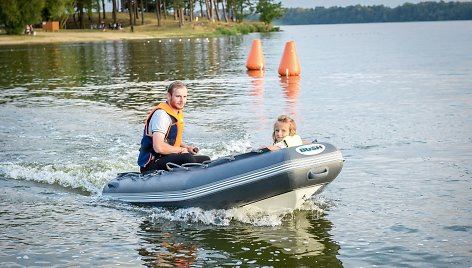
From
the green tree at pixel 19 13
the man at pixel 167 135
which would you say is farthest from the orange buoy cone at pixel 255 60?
the green tree at pixel 19 13

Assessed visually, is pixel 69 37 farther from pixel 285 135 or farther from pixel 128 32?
pixel 285 135

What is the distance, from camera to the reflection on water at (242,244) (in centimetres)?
701

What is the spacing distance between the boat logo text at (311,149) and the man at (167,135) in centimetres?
151

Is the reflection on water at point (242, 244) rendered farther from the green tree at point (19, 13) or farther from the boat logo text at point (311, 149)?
the green tree at point (19, 13)

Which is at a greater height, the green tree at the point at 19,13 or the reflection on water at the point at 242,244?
the green tree at the point at 19,13

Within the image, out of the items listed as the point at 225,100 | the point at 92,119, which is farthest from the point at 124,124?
the point at 225,100

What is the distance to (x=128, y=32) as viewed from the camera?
79.4 m

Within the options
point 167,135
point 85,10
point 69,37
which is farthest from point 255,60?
point 85,10

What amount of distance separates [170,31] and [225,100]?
64739 mm

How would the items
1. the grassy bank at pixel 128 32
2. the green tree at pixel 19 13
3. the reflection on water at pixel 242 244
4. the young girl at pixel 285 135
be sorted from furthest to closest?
the grassy bank at pixel 128 32 → the green tree at pixel 19 13 → the young girl at pixel 285 135 → the reflection on water at pixel 242 244

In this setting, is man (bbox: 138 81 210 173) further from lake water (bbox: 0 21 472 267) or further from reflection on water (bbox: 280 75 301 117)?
reflection on water (bbox: 280 75 301 117)

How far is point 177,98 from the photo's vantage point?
8.53 meters

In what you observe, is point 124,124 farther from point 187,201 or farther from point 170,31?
point 170,31

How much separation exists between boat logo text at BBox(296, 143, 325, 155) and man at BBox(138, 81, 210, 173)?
151 centimetres
